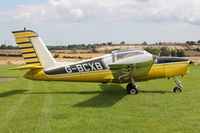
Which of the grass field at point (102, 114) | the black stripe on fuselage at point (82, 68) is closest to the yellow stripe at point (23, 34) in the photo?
the black stripe on fuselage at point (82, 68)

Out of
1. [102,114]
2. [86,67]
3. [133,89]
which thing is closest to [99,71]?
[86,67]

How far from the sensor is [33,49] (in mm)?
12680

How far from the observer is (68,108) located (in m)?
9.12

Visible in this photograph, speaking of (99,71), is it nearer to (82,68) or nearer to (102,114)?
(82,68)

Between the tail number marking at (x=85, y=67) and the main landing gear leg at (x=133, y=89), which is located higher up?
the tail number marking at (x=85, y=67)

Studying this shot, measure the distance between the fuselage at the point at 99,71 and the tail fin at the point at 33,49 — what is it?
0.52 meters

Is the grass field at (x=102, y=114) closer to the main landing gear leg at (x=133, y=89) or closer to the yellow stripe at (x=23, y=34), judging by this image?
the main landing gear leg at (x=133, y=89)

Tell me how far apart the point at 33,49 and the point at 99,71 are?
422cm

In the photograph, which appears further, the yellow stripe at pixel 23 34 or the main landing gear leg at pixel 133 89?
the yellow stripe at pixel 23 34

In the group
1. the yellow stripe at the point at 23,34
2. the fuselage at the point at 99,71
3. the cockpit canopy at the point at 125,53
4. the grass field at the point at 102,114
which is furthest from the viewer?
the fuselage at the point at 99,71

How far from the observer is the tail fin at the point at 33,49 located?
40.9 feet

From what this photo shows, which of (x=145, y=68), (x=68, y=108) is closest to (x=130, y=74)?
(x=145, y=68)

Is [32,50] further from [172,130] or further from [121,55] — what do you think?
[172,130]

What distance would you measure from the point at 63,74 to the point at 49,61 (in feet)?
4.06
